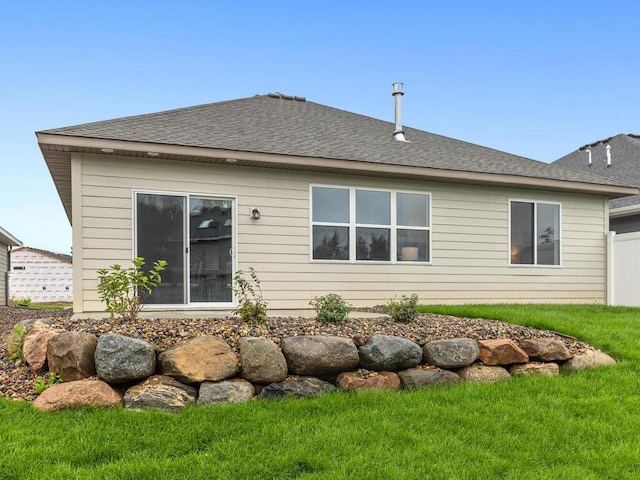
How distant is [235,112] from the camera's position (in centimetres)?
977

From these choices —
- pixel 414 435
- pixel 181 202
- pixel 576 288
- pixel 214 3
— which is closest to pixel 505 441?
pixel 414 435

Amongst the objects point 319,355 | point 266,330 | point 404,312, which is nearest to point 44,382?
point 266,330

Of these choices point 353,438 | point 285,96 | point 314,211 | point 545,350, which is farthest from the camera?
point 285,96

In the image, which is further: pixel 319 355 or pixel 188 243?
pixel 188 243

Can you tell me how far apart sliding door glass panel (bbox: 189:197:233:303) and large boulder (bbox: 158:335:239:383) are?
3.43 m

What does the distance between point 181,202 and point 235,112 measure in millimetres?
3266

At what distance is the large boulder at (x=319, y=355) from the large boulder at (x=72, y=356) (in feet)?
5.11

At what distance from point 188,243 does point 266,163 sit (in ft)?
5.72

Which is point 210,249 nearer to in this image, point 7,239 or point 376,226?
point 376,226

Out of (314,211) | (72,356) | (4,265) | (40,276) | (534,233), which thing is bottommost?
(40,276)

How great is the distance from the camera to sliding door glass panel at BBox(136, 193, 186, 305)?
7051 mm

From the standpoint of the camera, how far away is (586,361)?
4.80m

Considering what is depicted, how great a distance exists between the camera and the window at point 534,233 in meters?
9.38

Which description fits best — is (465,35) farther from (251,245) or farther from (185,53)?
(251,245)
